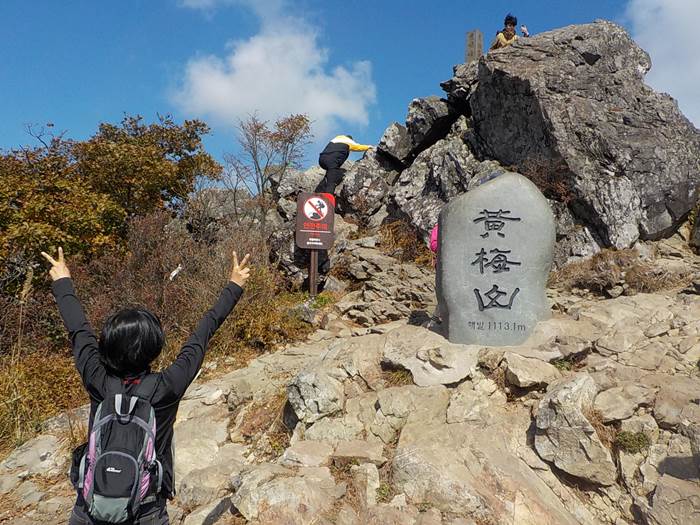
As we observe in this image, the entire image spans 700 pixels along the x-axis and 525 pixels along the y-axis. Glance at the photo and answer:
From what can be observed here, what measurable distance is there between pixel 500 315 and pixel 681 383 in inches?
69.0

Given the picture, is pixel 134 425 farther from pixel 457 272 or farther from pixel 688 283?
pixel 688 283

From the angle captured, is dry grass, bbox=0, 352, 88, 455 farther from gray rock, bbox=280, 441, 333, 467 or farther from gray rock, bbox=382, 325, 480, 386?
gray rock, bbox=382, 325, 480, 386

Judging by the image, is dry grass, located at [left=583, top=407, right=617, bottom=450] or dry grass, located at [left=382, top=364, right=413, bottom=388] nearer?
dry grass, located at [left=583, top=407, right=617, bottom=450]

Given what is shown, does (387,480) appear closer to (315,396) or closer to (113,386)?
(315,396)

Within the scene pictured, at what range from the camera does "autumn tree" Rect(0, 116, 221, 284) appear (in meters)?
8.11

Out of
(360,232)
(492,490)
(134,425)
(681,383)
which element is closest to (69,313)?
(134,425)

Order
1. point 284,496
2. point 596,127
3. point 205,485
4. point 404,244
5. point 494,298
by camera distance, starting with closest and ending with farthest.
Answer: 1. point 284,496
2. point 205,485
3. point 494,298
4. point 596,127
5. point 404,244

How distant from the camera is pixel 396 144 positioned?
48.2 ft

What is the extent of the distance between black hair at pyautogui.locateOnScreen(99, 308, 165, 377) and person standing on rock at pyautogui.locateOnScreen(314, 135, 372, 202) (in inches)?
483

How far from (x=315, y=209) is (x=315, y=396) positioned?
648 cm

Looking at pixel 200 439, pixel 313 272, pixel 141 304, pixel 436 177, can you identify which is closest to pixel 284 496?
pixel 200 439

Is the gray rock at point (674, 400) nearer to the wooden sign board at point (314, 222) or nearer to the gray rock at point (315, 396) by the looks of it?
the gray rock at point (315, 396)

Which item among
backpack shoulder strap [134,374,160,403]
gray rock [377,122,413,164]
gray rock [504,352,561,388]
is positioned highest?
gray rock [377,122,413,164]

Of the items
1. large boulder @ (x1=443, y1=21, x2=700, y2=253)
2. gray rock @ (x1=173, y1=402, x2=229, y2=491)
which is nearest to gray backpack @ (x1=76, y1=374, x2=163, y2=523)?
gray rock @ (x1=173, y1=402, x2=229, y2=491)
